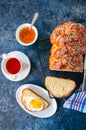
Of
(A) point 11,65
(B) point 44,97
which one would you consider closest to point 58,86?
(B) point 44,97

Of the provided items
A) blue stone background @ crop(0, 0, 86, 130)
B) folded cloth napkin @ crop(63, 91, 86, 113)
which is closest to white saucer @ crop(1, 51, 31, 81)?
blue stone background @ crop(0, 0, 86, 130)

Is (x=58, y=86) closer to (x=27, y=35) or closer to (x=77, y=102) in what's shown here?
(x=77, y=102)

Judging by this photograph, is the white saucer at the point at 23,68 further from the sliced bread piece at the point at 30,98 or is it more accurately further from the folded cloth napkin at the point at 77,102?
the folded cloth napkin at the point at 77,102

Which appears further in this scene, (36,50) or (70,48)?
(36,50)

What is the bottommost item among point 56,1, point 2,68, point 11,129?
point 11,129

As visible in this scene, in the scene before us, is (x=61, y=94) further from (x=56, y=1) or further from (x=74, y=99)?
(x=56, y=1)

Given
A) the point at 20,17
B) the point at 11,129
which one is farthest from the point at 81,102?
the point at 20,17
